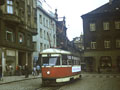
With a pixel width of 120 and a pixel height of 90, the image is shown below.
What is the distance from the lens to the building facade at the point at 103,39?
154 feet

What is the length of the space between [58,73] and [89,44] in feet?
103

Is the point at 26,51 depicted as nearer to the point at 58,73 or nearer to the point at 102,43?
the point at 102,43

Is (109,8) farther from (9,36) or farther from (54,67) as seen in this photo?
(54,67)

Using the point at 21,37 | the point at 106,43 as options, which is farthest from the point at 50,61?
the point at 106,43

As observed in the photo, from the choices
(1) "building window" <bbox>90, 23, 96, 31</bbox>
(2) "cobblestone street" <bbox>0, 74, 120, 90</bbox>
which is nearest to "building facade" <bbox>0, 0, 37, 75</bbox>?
(2) "cobblestone street" <bbox>0, 74, 120, 90</bbox>

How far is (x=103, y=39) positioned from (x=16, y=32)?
795 inches

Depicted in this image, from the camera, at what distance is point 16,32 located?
34.5 m

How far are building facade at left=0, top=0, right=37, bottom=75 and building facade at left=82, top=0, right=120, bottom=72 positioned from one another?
12762 mm

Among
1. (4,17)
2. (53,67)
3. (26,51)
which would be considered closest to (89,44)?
(26,51)

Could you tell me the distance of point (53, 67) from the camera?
59.6 feet

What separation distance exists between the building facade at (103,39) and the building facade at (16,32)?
41.9 feet

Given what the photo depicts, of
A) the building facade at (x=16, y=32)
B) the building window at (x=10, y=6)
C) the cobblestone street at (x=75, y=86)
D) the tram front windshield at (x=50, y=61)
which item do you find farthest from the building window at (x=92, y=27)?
the tram front windshield at (x=50, y=61)

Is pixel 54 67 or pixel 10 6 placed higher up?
pixel 10 6

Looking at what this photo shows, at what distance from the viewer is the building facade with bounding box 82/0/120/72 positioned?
1848 inches
